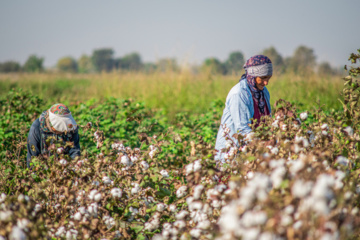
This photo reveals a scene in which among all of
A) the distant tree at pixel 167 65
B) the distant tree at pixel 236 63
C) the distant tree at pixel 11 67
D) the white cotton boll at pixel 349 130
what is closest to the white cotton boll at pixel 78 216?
the white cotton boll at pixel 349 130

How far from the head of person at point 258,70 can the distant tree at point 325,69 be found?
5535 millimetres

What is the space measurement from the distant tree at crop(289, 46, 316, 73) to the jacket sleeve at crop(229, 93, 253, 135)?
4.88 meters

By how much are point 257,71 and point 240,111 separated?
0.36 meters

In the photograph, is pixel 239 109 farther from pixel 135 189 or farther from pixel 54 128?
pixel 54 128

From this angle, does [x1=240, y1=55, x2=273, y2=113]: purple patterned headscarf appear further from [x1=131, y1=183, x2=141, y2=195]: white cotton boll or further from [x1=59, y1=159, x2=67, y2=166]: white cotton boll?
[x1=59, y1=159, x2=67, y2=166]: white cotton boll

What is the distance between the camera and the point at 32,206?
169cm

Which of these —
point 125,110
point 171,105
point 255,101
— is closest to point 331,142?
point 255,101

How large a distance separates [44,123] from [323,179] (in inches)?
102

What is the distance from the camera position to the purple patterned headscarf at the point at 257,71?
290 cm

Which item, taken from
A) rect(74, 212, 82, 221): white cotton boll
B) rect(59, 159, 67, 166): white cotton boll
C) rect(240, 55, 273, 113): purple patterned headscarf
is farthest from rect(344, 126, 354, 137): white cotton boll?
rect(59, 159, 67, 166): white cotton boll

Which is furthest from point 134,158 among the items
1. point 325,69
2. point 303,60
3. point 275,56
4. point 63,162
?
point 325,69

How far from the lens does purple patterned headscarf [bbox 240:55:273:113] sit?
2896mm

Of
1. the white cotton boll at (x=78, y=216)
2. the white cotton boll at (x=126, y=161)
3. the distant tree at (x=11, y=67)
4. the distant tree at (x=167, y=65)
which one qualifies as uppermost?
the distant tree at (x=11, y=67)

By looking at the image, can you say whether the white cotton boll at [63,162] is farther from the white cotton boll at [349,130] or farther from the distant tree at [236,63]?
the distant tree at [236,63]
